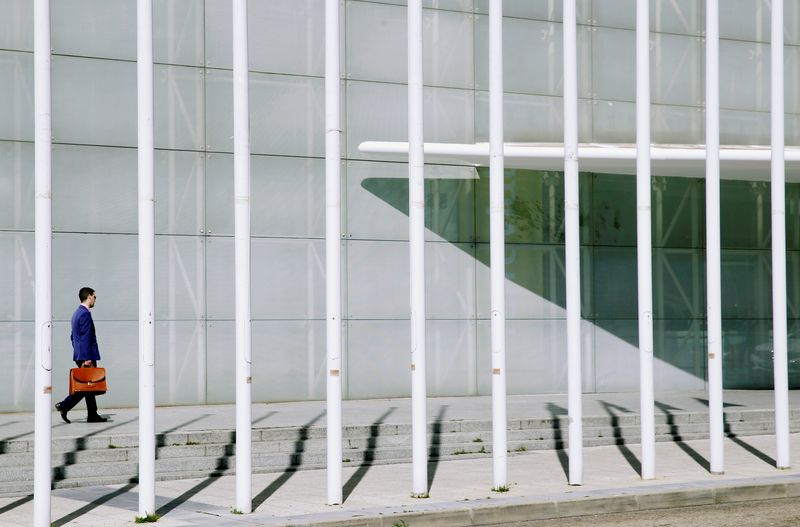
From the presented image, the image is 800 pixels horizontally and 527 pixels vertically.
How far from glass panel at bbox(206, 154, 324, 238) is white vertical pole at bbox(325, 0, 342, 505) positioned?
29.5 feet

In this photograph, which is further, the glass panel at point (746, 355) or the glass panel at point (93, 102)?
the glass panel at point (746, 355)

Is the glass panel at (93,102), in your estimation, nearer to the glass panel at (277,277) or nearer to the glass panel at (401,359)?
the glass panel at (277,277)

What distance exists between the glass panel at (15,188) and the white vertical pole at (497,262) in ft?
31.0

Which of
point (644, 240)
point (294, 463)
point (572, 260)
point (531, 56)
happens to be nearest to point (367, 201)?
point (531, 56)

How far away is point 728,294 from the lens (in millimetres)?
25422

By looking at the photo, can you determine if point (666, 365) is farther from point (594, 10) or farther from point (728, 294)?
point (594, 10)

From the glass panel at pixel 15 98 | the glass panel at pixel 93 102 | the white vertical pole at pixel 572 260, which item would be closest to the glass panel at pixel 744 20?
the glass panel at pixel 93 102

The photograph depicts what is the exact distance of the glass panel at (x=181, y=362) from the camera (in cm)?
2042

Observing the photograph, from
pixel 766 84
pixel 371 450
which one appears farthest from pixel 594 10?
pixel 371 450

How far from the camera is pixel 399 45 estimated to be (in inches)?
886

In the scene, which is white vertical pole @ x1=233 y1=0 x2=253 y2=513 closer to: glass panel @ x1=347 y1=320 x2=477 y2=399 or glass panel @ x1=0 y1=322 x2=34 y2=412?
glass panel @ x1=0 y1=322 x2=34 y2=412

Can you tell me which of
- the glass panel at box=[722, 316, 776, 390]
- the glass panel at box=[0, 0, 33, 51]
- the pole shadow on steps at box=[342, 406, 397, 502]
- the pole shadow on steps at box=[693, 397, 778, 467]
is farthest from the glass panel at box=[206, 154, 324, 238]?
the glass panel at box=[722, 316, 776, 390]

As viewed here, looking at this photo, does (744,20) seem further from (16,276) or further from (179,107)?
(16,276)

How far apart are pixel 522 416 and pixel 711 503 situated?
218 inches
